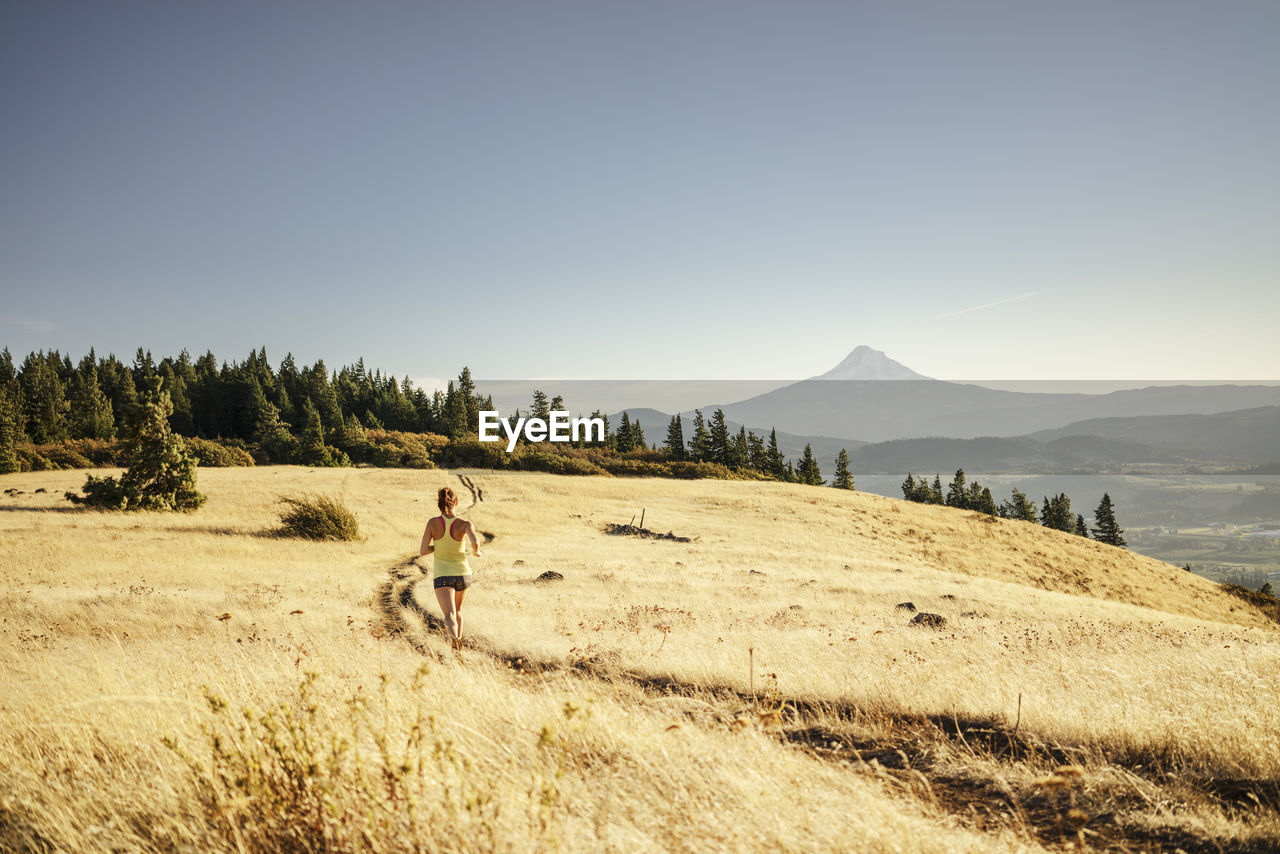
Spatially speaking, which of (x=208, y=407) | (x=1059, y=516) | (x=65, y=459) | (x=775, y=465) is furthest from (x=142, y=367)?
(x=1059, y=516)

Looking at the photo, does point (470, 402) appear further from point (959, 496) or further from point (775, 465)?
point (959, 496)


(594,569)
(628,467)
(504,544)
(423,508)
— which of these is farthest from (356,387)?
(594,569)

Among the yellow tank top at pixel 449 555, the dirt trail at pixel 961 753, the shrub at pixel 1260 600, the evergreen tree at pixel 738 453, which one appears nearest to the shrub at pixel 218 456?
the yellow tank top at pixel 449 555

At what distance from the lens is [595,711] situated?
21.8 ft

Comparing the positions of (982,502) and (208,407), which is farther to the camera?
(208,407)

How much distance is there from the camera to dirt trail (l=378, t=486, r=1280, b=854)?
16.1ft

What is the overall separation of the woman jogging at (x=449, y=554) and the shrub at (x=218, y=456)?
180 feet

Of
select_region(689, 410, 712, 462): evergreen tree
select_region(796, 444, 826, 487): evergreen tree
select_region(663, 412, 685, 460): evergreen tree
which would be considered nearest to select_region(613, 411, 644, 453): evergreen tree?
select_region(663, 412, 685, 460): evergreen tree

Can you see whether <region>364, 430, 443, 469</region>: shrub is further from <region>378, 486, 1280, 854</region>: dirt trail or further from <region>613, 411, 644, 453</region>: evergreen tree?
<region>378, 486, 1280, 854</region>: dirt trail

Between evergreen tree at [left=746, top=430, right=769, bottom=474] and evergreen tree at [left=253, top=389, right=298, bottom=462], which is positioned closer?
evergreen tree at [left=253, top=389, right=298, bottom=462]

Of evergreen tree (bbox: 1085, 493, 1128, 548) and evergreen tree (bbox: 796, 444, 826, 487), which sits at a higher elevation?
evergreen tree (bbox: 796, 444, 826, 487)

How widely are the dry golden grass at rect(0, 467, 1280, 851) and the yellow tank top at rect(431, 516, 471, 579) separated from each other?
1525mm

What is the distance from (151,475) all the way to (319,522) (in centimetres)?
1150

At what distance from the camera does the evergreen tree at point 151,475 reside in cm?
3030
